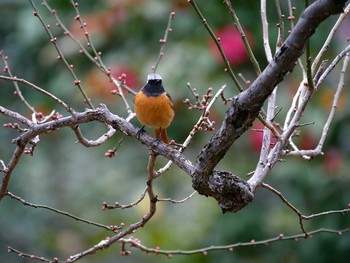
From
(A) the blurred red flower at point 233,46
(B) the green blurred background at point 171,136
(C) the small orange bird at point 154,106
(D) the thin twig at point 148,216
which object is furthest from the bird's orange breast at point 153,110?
(A) the blurred red flower at point 233,46

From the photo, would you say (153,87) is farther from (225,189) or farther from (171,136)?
(171,136)

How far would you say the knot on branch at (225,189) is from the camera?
2.14 meters

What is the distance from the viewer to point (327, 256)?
209 inches

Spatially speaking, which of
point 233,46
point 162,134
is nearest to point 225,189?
point 162,134

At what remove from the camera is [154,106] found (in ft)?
10.6

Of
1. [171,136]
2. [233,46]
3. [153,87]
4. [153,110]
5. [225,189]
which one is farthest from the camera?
[171,136]

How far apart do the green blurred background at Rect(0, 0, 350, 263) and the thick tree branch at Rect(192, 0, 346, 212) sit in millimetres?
2764

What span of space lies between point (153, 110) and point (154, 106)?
2 cm

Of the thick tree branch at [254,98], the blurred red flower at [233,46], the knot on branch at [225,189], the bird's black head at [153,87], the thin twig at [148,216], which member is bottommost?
the knot on branch at [225,189]

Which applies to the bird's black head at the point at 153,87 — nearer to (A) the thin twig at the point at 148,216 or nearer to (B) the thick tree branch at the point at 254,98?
(A) the thin twig at the point at 148,216

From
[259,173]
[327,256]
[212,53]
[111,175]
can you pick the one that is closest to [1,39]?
[111,175]

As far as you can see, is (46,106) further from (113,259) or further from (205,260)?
(113,259)

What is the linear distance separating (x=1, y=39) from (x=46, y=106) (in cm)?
127

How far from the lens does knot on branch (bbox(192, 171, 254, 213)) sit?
2.14 meters
